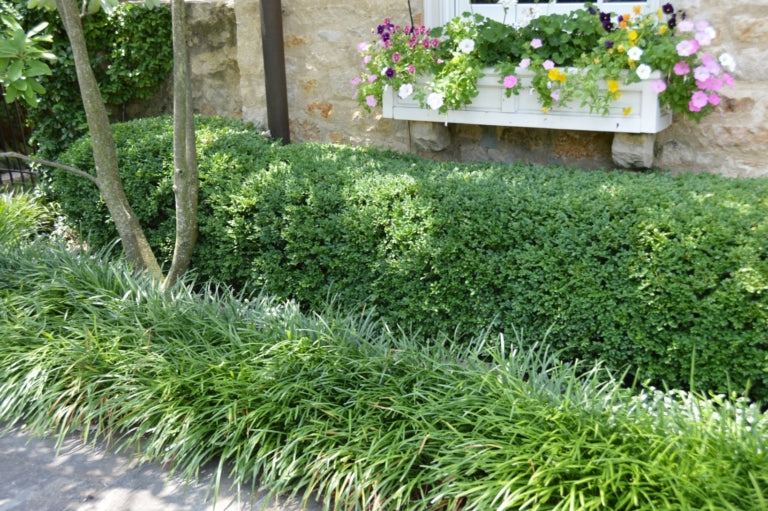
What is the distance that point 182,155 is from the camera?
12.8ft

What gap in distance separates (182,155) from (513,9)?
2.06 meters

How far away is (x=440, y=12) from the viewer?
4.48 meters

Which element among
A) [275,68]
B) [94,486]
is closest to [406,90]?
[275,68]

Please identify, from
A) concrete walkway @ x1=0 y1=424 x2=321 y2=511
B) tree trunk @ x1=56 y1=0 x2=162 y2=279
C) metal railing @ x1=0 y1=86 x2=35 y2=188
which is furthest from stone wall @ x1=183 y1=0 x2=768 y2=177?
concrete walkway @ x1=0 y1=424 x2=321 y2=511

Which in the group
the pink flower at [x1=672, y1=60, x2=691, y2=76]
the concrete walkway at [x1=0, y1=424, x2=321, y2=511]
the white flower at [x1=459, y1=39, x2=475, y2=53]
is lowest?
the concrete walkway at [x1=0, y1=424, x2=321, y2=511]

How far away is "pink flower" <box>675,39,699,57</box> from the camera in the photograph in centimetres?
352

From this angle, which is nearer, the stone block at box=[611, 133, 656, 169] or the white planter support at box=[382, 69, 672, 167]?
the white planter support at box=[382, 69, 672, 167]

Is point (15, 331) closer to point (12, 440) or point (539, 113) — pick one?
point (12, 440)

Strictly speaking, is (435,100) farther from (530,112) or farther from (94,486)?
(94,486)

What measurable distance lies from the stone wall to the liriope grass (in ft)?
4.51

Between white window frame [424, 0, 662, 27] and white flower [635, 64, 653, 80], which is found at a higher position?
white window frame [424, 0, 662, 27]

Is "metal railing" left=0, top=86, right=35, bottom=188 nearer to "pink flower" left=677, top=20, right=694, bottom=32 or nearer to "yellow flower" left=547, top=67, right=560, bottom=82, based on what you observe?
"yellow flower" left=547, top=67, right=560, bottom=82

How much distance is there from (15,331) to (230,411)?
143 cm

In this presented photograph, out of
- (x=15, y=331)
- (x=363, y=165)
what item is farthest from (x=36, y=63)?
(x=363, y=165)
